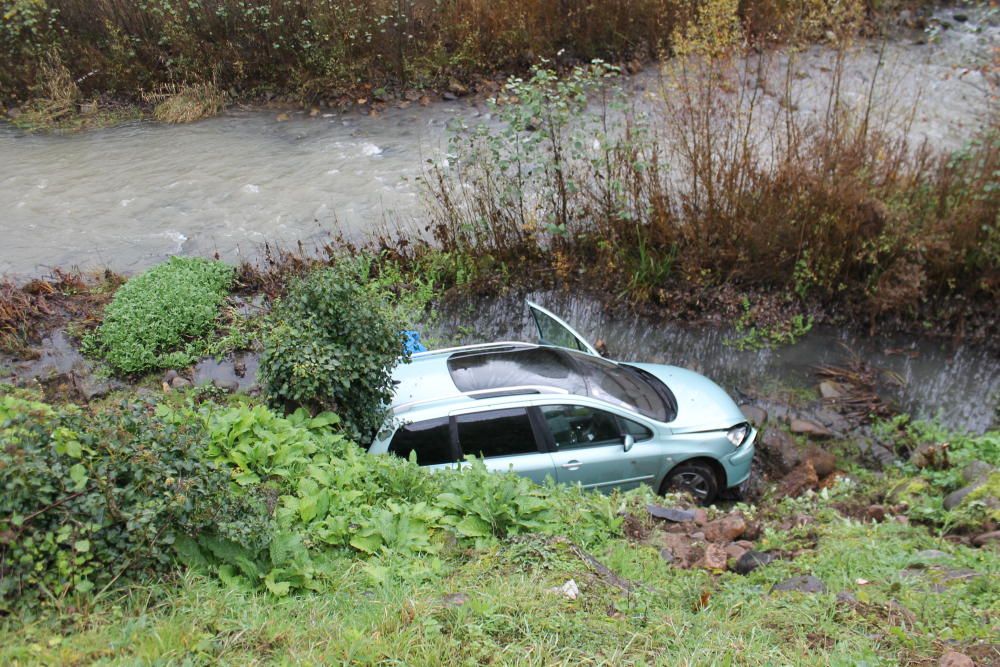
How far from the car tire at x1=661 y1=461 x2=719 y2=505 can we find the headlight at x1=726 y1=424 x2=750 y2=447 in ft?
1.13

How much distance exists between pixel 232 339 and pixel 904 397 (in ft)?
26.3

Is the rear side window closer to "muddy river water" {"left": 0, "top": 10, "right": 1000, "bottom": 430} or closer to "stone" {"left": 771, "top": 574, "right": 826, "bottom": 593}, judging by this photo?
"stone" {"left": 771, "top": 574, "right": 826, "bottom": 593}

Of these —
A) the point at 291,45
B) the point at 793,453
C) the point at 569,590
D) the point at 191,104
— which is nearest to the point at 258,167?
the point at 191,104

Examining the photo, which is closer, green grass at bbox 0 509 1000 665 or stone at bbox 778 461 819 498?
green grass at bbox 0 509 1000 665

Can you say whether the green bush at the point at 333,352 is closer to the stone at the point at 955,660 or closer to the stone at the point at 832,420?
the stone at the point at 955,660

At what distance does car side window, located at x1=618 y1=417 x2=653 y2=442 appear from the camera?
7.19 metres

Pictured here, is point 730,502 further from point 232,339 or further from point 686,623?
point 232,339

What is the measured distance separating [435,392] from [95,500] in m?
3.32

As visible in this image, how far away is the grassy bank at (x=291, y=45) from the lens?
16.0 m

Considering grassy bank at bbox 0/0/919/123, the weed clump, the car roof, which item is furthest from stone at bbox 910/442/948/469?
the weed clump

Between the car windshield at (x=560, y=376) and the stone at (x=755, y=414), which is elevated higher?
the car windshield at (x=560, y=376)

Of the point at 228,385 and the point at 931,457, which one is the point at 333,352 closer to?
the point at 228,385

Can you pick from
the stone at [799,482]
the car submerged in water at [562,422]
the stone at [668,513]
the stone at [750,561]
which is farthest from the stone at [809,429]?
the stone at [750,561]

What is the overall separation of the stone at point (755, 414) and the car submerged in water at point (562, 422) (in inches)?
34.5
